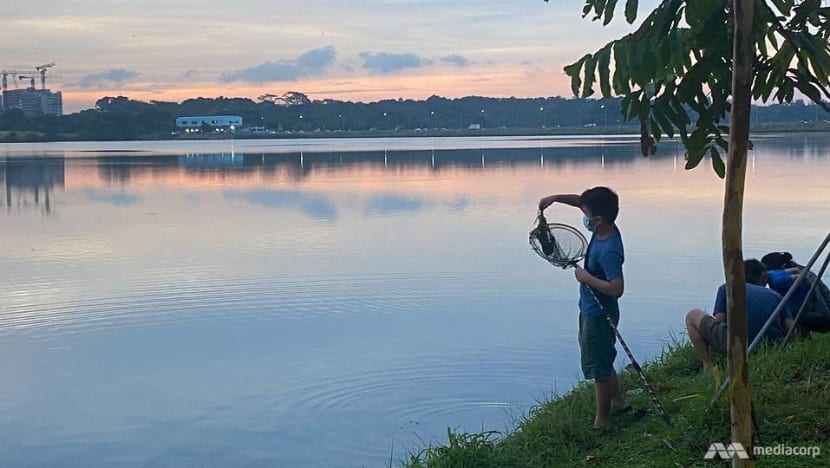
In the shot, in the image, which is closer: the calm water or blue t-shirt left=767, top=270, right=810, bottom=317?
blue t-shirt left=767, top=270, right=810, bottom=317

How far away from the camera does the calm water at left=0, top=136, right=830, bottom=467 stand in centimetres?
654

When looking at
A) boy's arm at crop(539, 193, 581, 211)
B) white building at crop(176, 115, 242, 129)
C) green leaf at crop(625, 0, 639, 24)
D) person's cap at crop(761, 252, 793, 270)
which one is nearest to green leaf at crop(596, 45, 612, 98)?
green leaf at crop(625, 0, 639, 24)

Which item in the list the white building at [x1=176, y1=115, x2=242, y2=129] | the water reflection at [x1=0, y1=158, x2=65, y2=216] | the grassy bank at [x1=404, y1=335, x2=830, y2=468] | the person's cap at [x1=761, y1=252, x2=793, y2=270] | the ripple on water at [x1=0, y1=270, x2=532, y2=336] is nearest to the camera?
the grassy bank at [x1=404, y1=335, x2=830, y2=468]

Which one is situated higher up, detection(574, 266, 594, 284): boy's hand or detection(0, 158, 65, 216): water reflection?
detection(574, 266, 594, 284): boy's hand

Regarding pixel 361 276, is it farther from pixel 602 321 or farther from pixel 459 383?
pixel 602 321

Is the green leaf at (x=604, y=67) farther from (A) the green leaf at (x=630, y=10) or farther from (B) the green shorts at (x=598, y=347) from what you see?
(B) the green shorts at (x=598, y=347)

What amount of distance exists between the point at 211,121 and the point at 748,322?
422 ft

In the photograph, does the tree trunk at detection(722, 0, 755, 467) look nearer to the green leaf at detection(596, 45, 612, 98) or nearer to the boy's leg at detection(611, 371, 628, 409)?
the green leaf at detection(596, 45, 612, 98)

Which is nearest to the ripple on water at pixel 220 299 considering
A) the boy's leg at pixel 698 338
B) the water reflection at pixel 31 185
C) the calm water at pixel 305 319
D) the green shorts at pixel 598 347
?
the calm water at pixel 305 319

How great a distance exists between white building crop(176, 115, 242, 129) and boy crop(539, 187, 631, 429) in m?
126

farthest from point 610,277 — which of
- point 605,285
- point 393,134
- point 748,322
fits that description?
point 393,134

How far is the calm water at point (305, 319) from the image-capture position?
6.54 m

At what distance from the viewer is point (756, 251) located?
41.7 ft

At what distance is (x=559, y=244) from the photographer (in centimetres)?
543
